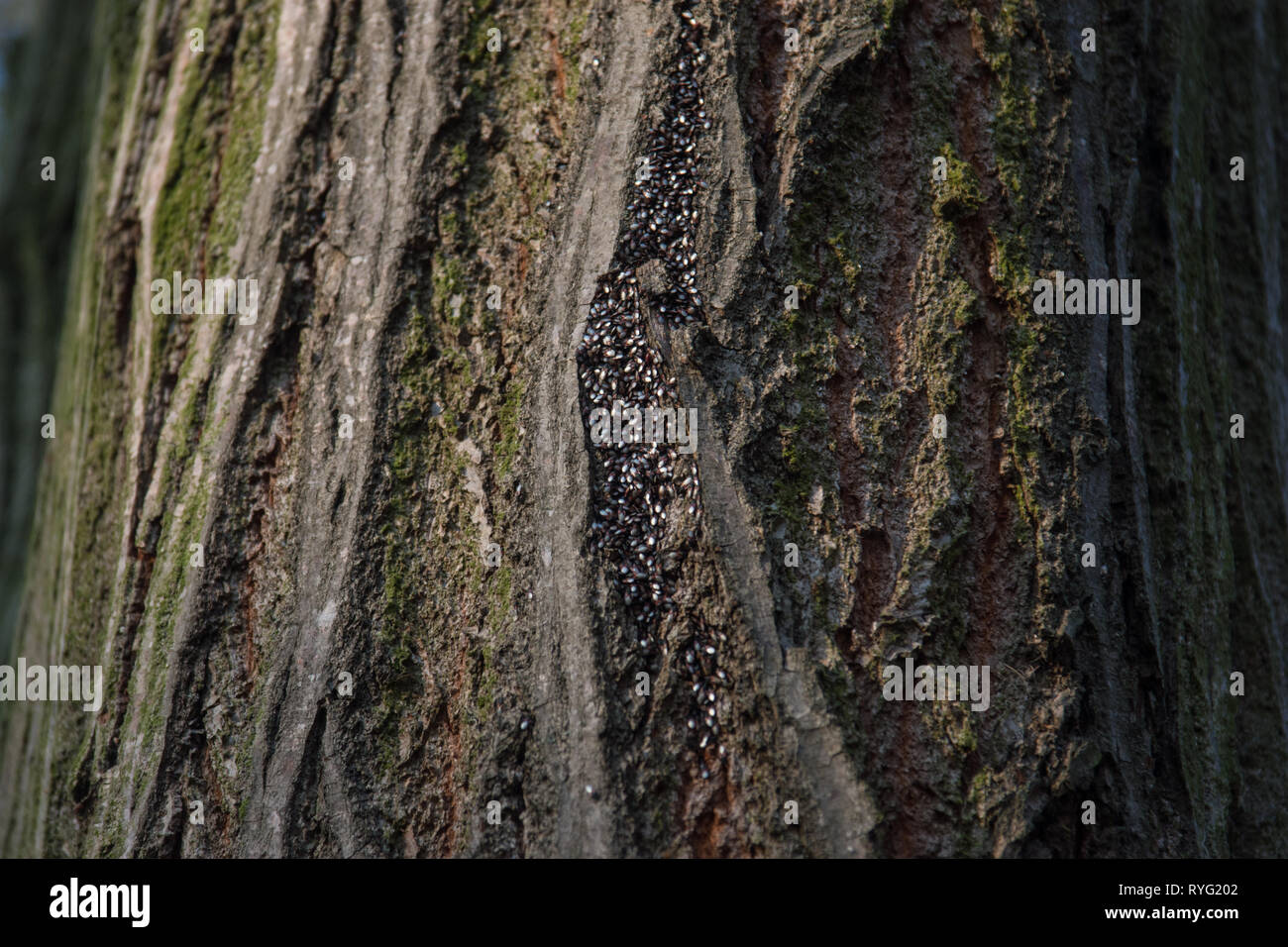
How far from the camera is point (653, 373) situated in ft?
4.47

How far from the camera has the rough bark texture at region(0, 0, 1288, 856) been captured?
51.1 inches

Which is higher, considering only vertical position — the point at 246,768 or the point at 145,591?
the point at 145,591

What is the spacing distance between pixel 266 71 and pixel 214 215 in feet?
1.03

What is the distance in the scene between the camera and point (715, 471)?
4.36 feet

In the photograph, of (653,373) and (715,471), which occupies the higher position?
(653,373)

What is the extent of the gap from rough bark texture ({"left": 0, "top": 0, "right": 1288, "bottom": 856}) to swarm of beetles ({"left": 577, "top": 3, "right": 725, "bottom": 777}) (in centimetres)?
3

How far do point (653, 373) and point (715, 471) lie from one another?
0.19m

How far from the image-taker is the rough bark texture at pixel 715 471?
1299 millimetres

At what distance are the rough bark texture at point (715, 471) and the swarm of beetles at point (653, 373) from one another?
0.03 metres

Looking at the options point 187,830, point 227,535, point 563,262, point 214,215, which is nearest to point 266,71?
point 214,215

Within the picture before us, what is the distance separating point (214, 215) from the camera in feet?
5.60

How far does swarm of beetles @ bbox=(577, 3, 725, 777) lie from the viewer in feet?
4.30
